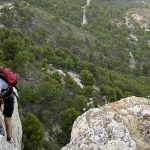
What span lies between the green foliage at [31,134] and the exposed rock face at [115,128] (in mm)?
18844

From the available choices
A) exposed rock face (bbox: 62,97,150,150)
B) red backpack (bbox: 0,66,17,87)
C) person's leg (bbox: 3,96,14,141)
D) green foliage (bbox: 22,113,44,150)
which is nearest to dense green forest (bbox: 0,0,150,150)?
green foliage (bbox: 22,113,44,150)

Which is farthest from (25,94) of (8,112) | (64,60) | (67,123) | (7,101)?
(64,60)

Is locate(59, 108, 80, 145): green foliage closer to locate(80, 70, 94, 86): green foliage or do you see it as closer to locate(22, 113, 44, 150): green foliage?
locate(22, 113, 44, 150): green foliage

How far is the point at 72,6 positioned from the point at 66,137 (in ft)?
393

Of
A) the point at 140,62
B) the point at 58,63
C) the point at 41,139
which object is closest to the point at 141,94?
the point at 58,63

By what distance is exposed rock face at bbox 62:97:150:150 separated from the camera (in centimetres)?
1109

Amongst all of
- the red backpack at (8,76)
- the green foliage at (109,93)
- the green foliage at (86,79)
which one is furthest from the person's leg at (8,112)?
the green foliage at (86,79)

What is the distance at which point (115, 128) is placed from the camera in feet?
37.5

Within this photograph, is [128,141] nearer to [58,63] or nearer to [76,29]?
[58,63]

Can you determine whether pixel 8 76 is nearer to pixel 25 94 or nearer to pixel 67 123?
pixel 25 94

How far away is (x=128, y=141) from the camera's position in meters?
11.1

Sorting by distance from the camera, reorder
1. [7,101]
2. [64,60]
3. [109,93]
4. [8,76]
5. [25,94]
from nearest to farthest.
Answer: [8,76]
[7,101]
[25,94]
[109,93]
[64,60]

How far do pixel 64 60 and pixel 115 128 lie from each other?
5929cm

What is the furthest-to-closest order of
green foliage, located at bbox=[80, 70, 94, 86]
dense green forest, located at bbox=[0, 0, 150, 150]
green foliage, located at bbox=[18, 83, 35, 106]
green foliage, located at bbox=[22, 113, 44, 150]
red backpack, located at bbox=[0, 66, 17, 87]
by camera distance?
green foliage, located at bbox=[80, 70, 94, 86], dense green forest, located at bbox=[0, 0, 150, 150], green foliage, located at bbox=[18, 83, 35, 106], green foliage, located at bbox=[22, 113, 44, 150], red backpack, located at bbox=[0, 66, 17, 87]
